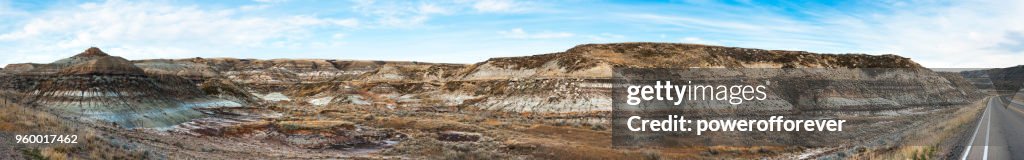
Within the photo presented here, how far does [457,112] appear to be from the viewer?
52875 millimetres

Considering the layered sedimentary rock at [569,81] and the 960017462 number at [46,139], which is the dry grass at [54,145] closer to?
the 960017462 number at [46,139]

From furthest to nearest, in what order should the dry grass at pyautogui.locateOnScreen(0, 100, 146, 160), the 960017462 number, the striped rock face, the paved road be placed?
1. the striped rock face
2. the 960017462 number
3. the paved road
4. the dry grass at pyautogui.locateOnScreen(0, 100, 146, 160)

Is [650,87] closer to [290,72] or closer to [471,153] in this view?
[471,153]

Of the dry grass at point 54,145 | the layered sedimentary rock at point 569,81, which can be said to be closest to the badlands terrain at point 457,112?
the dry grass at point 54,145

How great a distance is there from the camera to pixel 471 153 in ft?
75.4

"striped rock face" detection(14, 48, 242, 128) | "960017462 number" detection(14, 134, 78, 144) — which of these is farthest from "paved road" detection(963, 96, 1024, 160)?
"striped rock face" detection(14, 48, 242, 128)

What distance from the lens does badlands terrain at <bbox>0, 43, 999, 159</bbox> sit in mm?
21422

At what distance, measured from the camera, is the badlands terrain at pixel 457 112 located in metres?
21.4

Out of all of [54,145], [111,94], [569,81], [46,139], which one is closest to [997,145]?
[54,145]

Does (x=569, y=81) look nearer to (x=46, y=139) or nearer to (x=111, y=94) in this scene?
(x=111, y=94)

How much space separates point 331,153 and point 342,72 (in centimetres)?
11014

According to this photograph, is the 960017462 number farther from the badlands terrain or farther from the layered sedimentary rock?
the layered sedimentary rock

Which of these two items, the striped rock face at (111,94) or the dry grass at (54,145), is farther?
the striped rock face at (111,94)

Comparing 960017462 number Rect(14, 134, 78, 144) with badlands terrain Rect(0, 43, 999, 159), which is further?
badlands terrain Rect(0, 43, 999, 159)
